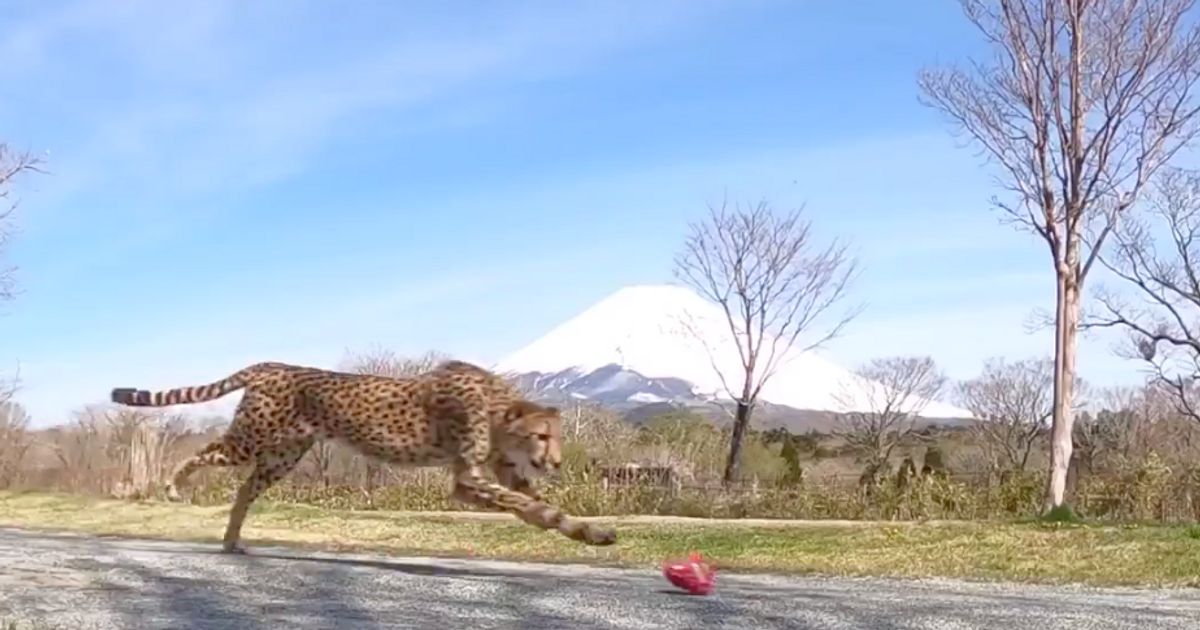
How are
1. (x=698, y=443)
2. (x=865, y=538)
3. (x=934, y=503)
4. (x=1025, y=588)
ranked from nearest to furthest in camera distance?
(x=1025, y=588), (x=865, y=538), (x=934, y=503), (x=698, y=443)

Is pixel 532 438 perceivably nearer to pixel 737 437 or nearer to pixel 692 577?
pixel 692 577

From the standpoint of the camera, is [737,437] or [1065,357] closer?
[1065,357]

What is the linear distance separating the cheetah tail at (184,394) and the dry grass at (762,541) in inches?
130

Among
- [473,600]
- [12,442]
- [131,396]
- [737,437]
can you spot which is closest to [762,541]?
[131,396]

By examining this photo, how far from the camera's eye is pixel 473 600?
6902 mm

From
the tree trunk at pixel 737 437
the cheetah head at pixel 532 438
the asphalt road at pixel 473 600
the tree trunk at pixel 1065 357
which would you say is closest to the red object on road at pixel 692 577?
the asphalt road at pixel 473 600

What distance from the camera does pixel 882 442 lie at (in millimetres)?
40969

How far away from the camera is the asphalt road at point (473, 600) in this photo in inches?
241

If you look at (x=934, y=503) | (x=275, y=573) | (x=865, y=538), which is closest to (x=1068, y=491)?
(x=934, y=503)

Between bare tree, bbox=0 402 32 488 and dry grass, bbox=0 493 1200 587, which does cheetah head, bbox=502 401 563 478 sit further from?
bare tree, bbox=0 402 32 488

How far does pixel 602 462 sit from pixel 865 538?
8777 mm

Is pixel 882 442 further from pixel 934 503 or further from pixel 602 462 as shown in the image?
pixel 934 503

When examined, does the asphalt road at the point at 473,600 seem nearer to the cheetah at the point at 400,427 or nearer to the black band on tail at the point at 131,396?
the cheetah at the point at 400,427

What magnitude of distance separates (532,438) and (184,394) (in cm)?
279
